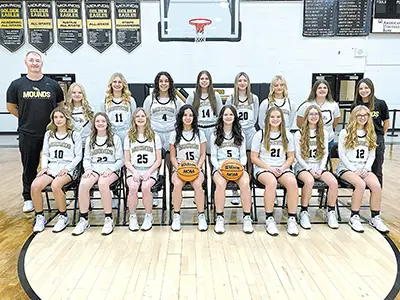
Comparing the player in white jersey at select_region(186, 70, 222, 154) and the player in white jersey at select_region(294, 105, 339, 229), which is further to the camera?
the player in white jersey at select_region(186, 70, 222, 154)

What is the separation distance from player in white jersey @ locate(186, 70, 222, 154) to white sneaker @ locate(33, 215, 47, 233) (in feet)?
5.62

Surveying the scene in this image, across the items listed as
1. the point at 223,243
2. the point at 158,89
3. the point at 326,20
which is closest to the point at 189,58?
the point at 326,20

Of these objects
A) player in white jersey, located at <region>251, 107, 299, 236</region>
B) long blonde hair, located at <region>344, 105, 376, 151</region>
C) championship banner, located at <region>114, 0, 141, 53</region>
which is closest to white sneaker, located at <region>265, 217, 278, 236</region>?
player in white jersey, located at <region>251, 107, 299, 236</region>

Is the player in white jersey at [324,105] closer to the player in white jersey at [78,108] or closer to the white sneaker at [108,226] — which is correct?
the white sneaker at [108,226]

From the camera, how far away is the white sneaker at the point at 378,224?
323cm

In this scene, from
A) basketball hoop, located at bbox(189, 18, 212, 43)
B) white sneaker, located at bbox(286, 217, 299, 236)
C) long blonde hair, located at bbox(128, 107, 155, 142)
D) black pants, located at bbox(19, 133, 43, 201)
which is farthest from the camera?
basketball hoop, located at bbox(189, 18, 212, 43)

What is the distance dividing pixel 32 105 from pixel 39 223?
3.78 ft

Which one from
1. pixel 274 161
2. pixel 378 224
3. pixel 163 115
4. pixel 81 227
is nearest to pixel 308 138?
pixel 274 161

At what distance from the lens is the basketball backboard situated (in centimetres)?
762

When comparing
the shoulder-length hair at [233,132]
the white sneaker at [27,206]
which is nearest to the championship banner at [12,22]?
the white sneaker at [27,206]

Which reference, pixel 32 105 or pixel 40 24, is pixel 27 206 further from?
pixel 40 24

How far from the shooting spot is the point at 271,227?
3.22 meters

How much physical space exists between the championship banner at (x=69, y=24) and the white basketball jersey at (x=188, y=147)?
5566mm

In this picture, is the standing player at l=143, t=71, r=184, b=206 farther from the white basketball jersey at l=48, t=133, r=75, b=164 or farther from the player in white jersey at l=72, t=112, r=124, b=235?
the white basketball jersey at l=48, t=133, r=75, b=164
